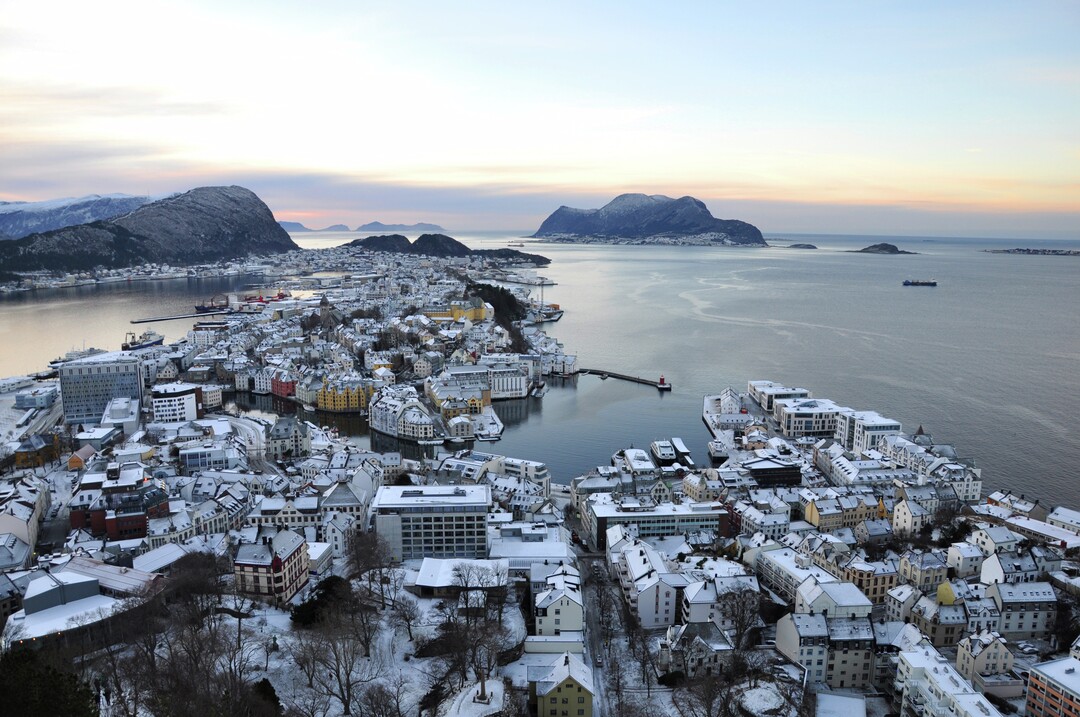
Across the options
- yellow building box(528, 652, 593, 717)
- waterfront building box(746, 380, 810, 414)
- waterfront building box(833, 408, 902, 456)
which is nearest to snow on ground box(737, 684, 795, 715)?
yellow building box(528, 652, 593, 717)

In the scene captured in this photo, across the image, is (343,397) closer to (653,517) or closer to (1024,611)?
(653,517)

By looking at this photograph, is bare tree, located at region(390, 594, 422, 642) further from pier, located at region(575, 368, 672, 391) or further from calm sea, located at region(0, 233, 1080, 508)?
pier, located at region(575, 368, 672, 391)

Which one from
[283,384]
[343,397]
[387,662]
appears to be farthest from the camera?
[283,384]

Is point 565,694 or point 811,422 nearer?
point 565,694

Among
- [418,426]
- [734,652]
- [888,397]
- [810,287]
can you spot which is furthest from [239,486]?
[810,287]

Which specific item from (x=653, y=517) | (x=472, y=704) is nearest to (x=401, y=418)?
(x=653, y=517)

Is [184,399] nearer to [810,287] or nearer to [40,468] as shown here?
[40,468]
